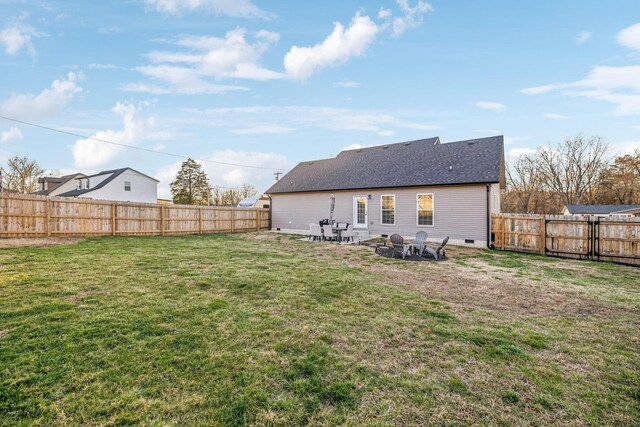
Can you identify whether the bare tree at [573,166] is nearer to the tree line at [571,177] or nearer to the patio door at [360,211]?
the tree line at [571,177]

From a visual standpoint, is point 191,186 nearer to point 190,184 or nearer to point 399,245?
point 190,184

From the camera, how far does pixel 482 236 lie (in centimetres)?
1235

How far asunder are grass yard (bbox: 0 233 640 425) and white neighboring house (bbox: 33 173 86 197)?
3890 cm

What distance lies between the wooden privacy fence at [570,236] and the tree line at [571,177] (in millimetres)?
27234

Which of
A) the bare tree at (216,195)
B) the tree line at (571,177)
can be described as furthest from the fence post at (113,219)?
the tree line at (571,177)

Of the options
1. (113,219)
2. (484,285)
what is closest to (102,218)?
(113,219)

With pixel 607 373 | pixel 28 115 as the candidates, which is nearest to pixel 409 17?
pixel 607 373

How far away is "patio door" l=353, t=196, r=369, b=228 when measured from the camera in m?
15.8

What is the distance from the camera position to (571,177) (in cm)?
3356

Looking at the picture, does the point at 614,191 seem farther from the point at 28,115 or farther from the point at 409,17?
the point at 28,115

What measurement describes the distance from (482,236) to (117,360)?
13.5 metres

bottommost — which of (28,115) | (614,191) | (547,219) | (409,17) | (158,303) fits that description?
(158,303)

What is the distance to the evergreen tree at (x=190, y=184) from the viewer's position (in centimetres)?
4066

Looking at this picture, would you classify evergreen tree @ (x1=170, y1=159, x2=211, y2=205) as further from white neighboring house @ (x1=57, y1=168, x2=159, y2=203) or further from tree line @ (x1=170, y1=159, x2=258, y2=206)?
white neighboring house @ (x1=57, y1=168, x2=159, y2=203)
